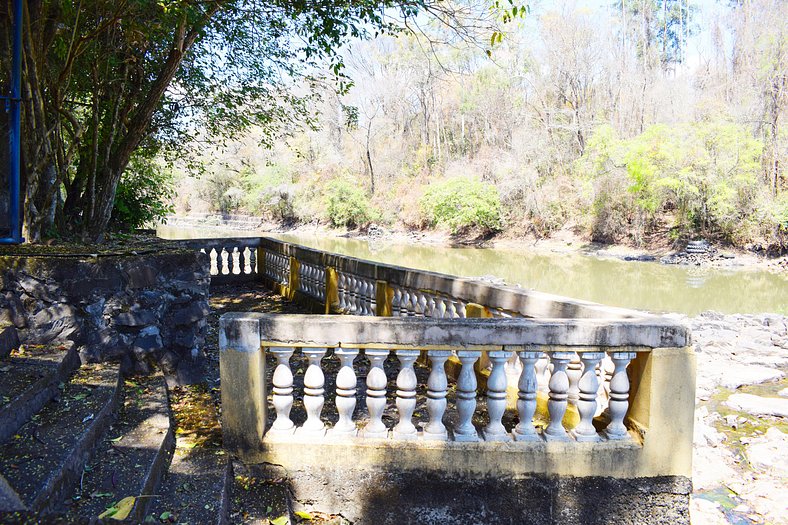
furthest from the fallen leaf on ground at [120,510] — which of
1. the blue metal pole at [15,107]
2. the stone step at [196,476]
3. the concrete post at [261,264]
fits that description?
the concrete post at [261,264]

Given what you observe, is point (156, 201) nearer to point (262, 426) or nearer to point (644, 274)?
point (262, 426)

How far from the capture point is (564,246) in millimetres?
31641

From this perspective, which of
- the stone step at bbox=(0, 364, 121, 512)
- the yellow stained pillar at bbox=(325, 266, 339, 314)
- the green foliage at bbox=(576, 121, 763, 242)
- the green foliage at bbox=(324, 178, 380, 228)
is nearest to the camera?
the stone step at bbox=(0, 364, 121, 512)

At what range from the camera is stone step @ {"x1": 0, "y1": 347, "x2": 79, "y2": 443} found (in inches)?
110

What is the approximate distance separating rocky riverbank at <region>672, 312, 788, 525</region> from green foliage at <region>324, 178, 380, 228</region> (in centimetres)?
3325

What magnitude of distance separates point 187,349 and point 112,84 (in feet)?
15.3

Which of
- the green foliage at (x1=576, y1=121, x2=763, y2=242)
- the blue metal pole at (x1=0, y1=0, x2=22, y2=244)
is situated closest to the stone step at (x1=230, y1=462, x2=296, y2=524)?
the blue metal pole at (x1=0, y1=0, x2=22, y2=244)

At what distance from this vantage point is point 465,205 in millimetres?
35625

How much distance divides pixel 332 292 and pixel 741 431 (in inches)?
212

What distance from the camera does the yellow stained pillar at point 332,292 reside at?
24.2ft

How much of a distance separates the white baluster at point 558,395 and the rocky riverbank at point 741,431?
2.80 meters

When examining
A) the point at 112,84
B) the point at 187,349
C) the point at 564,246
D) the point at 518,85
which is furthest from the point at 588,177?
the point at 187,349

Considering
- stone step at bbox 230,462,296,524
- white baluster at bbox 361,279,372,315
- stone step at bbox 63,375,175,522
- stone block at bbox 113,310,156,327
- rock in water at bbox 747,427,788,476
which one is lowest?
rock in water at bbox 747,427,788,476

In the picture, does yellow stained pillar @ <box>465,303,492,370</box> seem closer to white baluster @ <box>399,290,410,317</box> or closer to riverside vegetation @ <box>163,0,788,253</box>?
white baluster @ <box>399,290,410,317</box>
